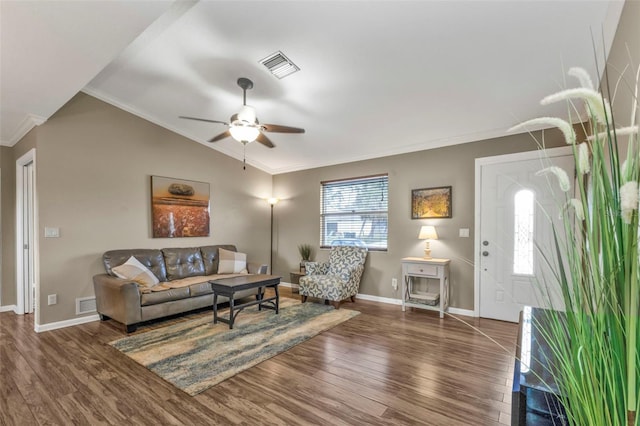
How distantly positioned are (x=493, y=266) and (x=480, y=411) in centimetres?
237

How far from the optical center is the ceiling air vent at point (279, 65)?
3000 mm

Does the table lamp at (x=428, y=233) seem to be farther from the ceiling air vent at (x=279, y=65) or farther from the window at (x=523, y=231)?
the ceiling air vent at (x=279, y=65)

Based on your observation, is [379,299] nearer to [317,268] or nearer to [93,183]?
[317,268]

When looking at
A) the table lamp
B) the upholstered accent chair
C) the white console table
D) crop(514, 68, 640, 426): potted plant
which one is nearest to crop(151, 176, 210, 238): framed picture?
the upholstered accent chair

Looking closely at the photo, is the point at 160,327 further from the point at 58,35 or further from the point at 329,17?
the point at 329,17

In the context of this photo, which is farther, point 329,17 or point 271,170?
point 271,170

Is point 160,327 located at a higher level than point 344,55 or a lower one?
lower

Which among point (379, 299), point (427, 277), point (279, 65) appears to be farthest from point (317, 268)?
point (279, 65)

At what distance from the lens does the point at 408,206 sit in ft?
15.6

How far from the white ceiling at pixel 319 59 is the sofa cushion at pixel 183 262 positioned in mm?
2136

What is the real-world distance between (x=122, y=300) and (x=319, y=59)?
11.3 ft

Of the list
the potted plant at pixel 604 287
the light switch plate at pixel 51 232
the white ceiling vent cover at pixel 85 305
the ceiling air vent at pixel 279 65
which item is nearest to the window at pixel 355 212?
the ceiling air vent at pixel 279 65

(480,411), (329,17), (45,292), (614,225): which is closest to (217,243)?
(45,292)

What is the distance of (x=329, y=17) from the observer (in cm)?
246
